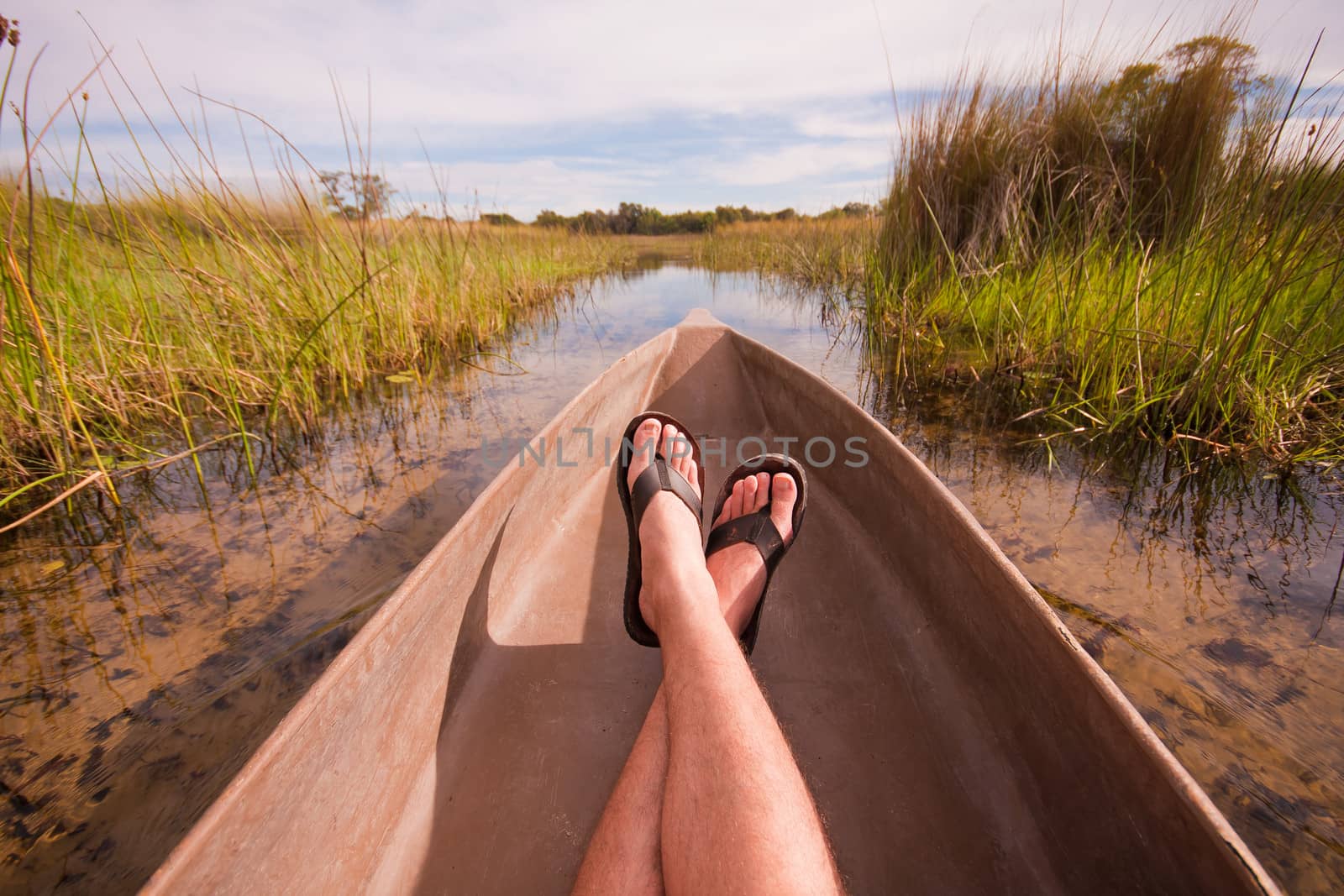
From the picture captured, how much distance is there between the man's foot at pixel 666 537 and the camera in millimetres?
1219

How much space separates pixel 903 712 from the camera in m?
1.15

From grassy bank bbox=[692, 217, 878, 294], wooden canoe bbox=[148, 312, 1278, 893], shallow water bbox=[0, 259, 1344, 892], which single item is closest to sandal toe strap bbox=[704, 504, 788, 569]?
wooden canoe bbox=[148, 312, 1278, 893]

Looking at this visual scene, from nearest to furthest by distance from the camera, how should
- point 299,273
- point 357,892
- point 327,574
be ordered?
point 357,892 < point 327,574 < point 299,273

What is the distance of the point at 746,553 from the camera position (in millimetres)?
1487

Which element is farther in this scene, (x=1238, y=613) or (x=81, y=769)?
(x=1238, y=613)

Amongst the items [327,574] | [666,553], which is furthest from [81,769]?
[666,553]

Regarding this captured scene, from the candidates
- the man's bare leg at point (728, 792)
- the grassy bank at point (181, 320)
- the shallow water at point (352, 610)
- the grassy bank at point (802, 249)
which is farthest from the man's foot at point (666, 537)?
the grassy bank at point (802, 249)

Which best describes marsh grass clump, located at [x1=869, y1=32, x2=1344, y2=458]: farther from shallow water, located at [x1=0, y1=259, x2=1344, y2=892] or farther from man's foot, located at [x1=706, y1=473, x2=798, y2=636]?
man's foot, located at [x1=706, y1=473, x2=798, y2=636]

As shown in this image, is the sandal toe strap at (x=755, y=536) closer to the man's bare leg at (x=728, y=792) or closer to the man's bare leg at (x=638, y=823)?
the man's bare leg at (x=638, y=823)

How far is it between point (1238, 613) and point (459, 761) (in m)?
1.96

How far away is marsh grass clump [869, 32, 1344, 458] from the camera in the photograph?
6.39 ft

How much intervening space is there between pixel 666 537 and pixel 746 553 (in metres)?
0.25

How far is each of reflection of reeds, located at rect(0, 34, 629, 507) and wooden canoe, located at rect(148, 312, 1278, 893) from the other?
1.48m

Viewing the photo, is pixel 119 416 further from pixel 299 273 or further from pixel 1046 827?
pixel 1046 827
